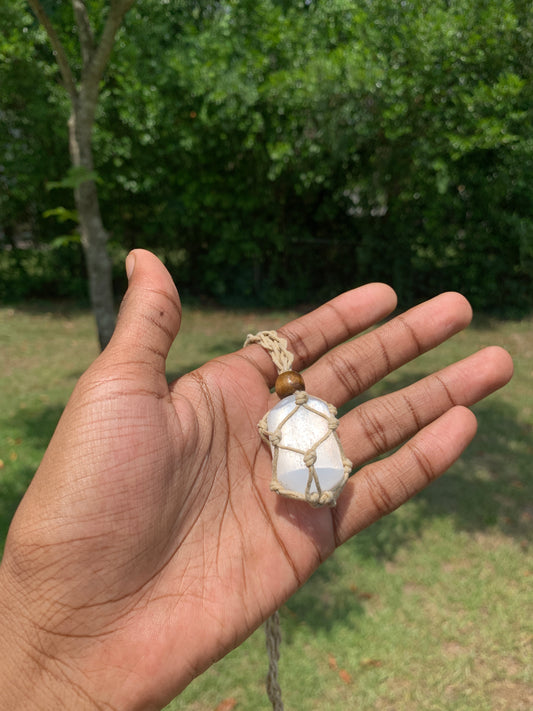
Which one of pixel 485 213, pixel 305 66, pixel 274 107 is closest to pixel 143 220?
pixel 274 107

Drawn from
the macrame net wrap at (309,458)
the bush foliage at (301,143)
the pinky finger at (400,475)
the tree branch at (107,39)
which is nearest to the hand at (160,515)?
the pinky finger at (400,475)

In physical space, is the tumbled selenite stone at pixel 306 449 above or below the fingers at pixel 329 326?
below

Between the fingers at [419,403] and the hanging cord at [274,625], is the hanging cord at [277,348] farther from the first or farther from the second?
the fingers at [419,403]

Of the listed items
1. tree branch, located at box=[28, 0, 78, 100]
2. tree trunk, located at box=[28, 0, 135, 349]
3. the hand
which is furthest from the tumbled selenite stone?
tree branch, located at box=[28, 0, 78, 100]

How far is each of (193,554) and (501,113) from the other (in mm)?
7921

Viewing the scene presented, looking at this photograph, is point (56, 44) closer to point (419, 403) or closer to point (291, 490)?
point (419, 403)

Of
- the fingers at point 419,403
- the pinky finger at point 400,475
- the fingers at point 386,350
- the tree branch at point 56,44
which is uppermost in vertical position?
the tree branch at point 56,44

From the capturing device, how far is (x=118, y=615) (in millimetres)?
1893

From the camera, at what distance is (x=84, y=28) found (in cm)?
470

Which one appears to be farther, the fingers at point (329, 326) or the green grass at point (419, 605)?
the green grass at point (419, 605)

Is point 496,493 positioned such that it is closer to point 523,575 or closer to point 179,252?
point 523,575

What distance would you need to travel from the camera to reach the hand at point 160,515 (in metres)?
1.85

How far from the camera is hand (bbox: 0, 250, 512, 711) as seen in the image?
1854mm

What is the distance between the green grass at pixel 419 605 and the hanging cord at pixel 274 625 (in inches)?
29.0
